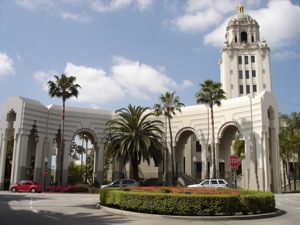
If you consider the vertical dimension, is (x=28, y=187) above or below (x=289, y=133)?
below

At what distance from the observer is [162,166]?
1812 inches

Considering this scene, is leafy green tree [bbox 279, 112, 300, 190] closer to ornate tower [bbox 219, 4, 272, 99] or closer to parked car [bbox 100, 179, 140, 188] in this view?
ornate tower [bbox 219, 4, 272, 99]

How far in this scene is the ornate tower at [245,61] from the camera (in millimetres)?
70938

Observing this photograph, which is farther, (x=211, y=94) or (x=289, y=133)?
(x=289, y=133)

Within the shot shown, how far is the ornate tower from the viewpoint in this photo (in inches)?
2793

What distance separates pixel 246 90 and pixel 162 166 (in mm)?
33337

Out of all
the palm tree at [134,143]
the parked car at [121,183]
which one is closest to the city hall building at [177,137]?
the palm tree at [134,143]

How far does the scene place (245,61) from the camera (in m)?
72.6

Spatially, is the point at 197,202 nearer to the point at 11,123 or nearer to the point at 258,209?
the point at 258,209

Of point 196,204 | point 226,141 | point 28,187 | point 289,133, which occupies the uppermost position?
point 289,133

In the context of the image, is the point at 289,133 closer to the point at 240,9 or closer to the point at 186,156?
the point at 186,156

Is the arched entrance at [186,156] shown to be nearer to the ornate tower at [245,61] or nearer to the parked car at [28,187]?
the parked car at [28,187]

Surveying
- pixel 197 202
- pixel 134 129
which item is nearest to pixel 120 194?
pixel 197 202

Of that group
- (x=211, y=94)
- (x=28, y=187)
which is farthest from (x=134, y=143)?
(x=28, y=187)
